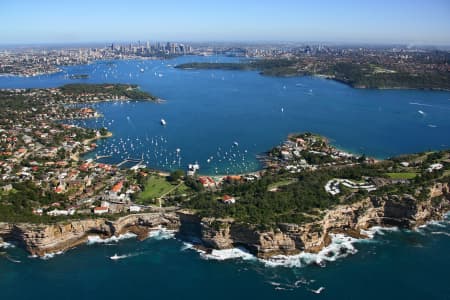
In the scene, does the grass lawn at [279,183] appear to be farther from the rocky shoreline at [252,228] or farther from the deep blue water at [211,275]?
the deep blue water at [211,275]

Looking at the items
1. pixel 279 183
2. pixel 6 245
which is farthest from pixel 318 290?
pixel 6 245

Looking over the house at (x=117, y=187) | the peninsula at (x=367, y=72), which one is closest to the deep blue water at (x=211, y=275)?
the house at (x=117, y=187)

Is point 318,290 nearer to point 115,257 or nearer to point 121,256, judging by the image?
point 121,256

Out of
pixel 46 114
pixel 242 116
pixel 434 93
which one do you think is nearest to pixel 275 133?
pixel 242 116

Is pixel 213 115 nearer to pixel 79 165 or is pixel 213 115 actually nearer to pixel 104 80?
pixel 79 165

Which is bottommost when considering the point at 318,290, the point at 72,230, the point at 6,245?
the point at 318,290

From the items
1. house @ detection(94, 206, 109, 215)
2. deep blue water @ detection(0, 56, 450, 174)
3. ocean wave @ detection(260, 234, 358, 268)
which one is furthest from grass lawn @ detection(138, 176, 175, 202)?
ocean wave @ detection(260, 234, 358, 268)
